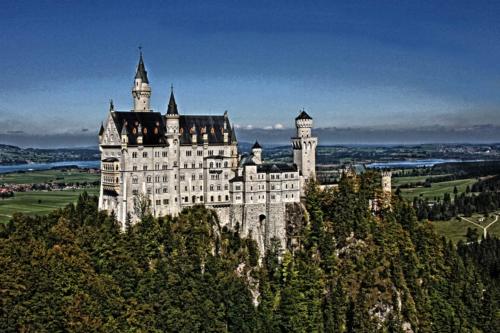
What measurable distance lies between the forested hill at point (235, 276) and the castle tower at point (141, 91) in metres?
17.8

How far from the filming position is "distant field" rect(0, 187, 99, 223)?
148938mm

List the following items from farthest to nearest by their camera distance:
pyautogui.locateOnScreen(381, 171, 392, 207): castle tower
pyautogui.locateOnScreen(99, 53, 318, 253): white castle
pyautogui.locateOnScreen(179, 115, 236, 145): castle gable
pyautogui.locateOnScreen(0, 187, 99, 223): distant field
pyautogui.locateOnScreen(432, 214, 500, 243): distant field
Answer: pyautogui.locateOnScreen(432, 214, 500, 243): distant field < pyautogui.locateOnScreen(0, 187, 99, 223): distant field < pyautogui.locateOnScreen(381, 171, 392, 207): castle tower < pyautogui.locateOnScreen(179, 115, 236, 145): castle gable < pyautogui.locateOnScreen(99, 53, 318, 253): white castle

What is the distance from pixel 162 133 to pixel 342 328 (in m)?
41.2

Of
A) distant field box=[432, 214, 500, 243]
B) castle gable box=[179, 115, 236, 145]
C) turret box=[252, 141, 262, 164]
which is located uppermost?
castle gable box=[179, 115, 236, 145]

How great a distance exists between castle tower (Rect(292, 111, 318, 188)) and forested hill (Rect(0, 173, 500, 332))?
402 centimetres

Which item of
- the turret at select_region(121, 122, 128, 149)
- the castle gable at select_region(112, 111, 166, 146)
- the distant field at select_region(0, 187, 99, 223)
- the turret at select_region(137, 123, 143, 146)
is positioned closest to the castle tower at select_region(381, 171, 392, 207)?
the castle gable at select_region(112, 111, 166, 146)

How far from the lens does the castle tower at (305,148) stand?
105312 millimetres

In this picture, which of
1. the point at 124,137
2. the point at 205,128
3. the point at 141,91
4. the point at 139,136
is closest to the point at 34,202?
the point at 141,91

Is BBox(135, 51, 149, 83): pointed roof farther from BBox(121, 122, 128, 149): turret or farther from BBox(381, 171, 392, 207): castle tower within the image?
BBox(381, 171, 392, 207): castle tower

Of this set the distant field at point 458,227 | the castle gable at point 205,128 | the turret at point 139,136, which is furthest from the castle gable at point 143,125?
the distant field at point 458,227

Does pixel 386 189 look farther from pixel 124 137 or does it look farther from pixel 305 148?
pixel 124 137

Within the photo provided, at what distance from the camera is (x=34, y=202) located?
168 metres

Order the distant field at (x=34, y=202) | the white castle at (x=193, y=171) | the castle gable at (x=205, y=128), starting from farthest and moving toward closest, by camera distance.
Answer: the distant field at (x=34, y=202)
the castle gable at (x=205, y=128)
the white castle at (x=193, y=171)

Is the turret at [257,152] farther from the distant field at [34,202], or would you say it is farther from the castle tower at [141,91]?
the distant field at [34,202]
